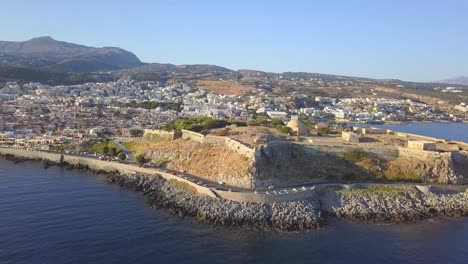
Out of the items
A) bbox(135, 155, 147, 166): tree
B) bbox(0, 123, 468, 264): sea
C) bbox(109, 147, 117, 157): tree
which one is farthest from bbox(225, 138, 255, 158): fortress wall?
bbox(109, 147, 117, 157): tree

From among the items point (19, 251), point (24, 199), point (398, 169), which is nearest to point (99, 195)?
point (24, 199)

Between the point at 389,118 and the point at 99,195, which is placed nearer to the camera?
the point at 99,195

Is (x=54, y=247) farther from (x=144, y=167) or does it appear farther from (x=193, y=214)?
(x=144, y=167)

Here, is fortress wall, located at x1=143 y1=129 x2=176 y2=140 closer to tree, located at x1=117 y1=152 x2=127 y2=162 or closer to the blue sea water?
tree, located at x1=117 y1=152 x2=127 y2=162

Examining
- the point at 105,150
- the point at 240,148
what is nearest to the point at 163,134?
the point at 105,150

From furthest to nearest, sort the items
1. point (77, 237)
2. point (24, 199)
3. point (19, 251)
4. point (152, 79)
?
1. point (152, 79)
2. point (24, 199)
3. point (77, 237)
4. point (19, 251)

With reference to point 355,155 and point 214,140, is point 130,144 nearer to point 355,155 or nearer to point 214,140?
point 214,140

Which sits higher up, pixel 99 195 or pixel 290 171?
pixel 290 171
